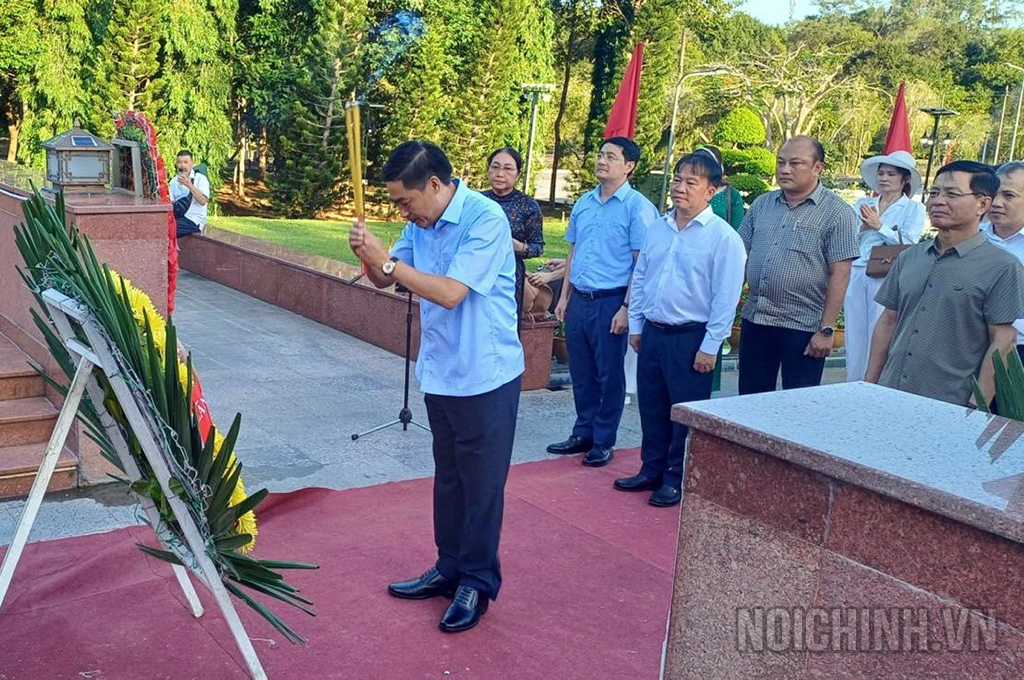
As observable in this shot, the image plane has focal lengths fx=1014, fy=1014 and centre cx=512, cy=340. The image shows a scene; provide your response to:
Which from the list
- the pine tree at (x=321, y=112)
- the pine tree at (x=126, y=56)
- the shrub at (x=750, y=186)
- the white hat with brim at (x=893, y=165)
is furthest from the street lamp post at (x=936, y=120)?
the pine tree at (x=126, y=56)

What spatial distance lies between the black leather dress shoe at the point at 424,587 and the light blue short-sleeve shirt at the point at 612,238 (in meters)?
2.32

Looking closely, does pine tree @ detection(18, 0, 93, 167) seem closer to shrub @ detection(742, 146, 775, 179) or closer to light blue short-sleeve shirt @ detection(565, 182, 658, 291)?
light blue short-sleeve shirt @ detection(565, 182, 658, 291)

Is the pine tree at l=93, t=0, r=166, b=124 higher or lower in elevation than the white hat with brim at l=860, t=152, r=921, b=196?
higher

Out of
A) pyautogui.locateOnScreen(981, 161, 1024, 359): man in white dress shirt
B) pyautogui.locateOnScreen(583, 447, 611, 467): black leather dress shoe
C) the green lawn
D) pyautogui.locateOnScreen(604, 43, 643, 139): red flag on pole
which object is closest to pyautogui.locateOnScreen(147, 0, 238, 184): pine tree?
the green lawn

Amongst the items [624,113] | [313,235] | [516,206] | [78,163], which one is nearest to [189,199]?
[313,235]

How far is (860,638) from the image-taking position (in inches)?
84.5

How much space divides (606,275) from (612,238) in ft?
0.69

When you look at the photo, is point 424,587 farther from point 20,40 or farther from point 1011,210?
point 20,40

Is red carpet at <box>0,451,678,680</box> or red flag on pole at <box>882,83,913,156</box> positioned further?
red flag on pole at <box>882,83,913,156</box>

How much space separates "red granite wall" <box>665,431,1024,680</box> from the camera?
1940 mm

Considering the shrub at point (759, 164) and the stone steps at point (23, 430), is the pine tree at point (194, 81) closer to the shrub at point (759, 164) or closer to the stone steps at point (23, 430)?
the shrub at point (759, 164)

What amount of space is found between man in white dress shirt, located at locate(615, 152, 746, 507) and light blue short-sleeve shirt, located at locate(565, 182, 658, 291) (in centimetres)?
37

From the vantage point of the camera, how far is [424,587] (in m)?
3.90

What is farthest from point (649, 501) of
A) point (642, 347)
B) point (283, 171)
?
point (283, 171)
